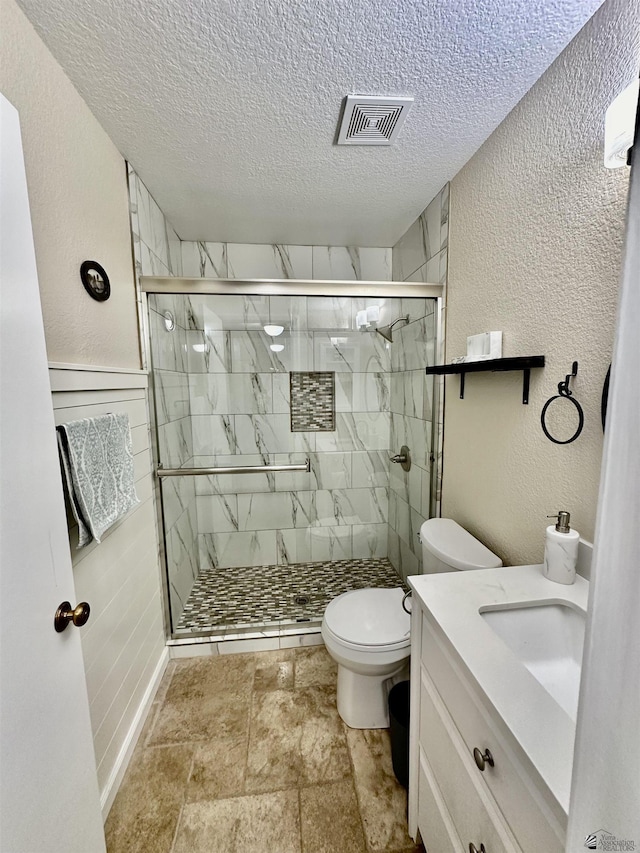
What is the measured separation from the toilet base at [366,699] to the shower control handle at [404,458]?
1.13m

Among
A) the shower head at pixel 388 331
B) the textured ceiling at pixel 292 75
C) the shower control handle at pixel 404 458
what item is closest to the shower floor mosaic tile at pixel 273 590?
the shower control handle at pixel 404 458

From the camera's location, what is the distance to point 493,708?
2.08 ft

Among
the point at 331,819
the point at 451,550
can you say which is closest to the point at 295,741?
the point at 331,819

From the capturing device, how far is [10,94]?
896 mm

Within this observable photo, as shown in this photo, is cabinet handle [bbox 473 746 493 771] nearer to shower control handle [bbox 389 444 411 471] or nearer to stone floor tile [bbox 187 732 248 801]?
stone floor tile [bbox 187 732 248 801]

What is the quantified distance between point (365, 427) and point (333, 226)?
1327mm

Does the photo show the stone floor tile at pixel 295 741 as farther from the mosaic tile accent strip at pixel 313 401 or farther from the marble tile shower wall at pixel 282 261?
the marble tile shower wall at pixel 282 261

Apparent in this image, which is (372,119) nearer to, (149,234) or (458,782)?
(149,234)

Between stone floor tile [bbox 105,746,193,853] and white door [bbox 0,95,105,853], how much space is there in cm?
48

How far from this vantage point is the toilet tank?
128 centimetres

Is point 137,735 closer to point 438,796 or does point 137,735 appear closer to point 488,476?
point 438,796

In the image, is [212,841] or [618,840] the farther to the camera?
[212,841]

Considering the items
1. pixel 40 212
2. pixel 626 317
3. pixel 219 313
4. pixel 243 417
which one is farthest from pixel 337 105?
pixel 243 417

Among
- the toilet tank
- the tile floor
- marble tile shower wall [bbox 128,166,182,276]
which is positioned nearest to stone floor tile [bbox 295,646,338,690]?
the tile floor
